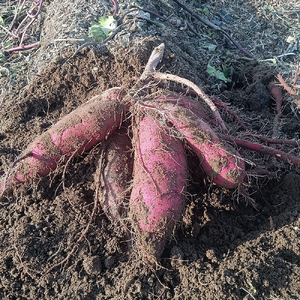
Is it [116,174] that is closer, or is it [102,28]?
[116,174]

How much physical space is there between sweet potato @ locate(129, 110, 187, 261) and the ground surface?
15 cm

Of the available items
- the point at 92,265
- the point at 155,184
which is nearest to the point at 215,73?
the point at 155,184

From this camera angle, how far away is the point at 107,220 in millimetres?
1885

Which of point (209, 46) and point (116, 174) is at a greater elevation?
point (116, 174)

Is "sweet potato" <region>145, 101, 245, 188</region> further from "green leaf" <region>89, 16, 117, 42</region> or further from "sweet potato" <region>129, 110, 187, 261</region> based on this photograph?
"green leaf" <region>89, 16, 117, 42</region>

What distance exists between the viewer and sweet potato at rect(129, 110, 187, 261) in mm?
1618

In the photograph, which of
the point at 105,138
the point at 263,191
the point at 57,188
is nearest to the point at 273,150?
the point at 263,191

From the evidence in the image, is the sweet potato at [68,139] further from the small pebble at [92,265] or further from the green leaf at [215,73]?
the green leaf at [215,73]

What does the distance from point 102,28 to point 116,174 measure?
1548 mm

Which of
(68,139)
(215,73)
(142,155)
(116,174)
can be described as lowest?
(215,73)

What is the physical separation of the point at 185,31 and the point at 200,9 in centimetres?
68

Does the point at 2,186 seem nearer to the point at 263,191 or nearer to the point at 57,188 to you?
the point at 57,188

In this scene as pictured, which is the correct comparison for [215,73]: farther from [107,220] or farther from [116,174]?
[107,220]

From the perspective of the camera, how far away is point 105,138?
1967 mm
